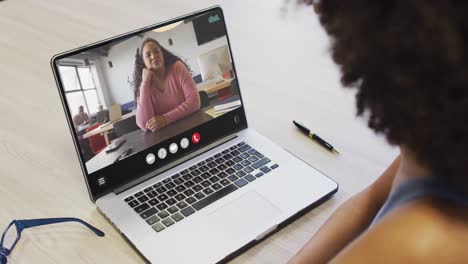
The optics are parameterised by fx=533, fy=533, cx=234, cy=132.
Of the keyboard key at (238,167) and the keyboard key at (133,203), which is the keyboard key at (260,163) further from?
the keyboard key at (133,203)

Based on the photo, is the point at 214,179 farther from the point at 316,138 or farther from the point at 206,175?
the point at 316,138

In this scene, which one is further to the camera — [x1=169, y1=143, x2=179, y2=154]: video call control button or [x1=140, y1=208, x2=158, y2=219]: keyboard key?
[x1=169, y1=143, x2=179, y2=154]: video call control button

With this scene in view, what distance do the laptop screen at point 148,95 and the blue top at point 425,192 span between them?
18.7 inches

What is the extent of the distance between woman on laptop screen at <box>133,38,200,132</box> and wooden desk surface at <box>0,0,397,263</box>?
169 mm

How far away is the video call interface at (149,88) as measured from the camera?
32.8 inches

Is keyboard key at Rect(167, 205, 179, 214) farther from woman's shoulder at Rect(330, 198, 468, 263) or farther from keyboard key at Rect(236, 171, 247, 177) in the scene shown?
woman's shoulder at Rect(330, 198, 468, 263)

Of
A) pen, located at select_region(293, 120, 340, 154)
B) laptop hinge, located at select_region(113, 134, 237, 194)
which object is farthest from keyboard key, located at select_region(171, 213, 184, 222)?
pen, located at select_region(293, 120, 340, 154)

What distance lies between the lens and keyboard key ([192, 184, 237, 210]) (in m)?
0.84

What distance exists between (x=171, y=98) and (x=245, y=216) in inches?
9.5

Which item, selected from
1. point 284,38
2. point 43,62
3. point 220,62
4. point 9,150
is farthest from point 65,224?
point 284,38

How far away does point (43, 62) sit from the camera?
1273 mm

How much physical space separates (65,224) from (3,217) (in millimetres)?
111

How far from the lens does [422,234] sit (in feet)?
1.51

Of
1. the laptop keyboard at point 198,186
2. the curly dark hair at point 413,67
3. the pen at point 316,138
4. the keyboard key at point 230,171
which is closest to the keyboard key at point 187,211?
the laptop keyboard at point 198,186
